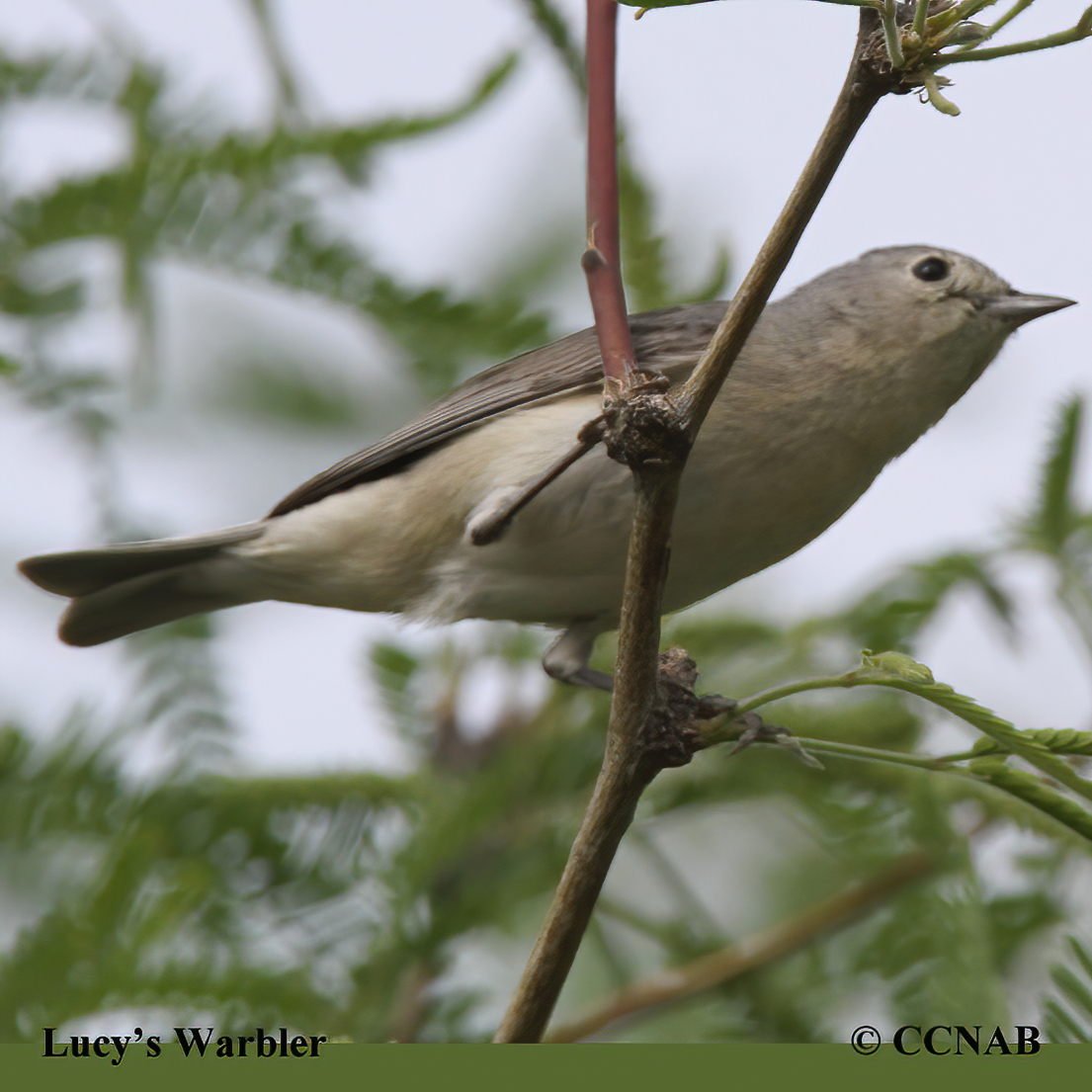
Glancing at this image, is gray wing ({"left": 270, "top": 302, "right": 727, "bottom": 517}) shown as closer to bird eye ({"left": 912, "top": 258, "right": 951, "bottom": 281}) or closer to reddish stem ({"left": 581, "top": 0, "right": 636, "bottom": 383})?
bird eye ({"left": 912, "top": 258, "right": 951, "bottom": 281})

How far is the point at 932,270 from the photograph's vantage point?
13.5 feet

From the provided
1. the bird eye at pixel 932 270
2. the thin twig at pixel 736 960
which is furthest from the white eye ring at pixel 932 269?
the thin twig at pixel 736 960

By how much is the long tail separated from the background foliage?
1.91ft

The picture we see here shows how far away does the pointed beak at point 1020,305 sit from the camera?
3.86 m

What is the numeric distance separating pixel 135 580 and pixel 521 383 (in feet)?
4.74

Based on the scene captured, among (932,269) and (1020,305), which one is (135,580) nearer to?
(932,269)

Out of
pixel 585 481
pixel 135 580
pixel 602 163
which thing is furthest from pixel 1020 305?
pixel 135 580

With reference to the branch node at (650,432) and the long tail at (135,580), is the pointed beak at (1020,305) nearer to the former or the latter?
the branch node at (650,432)

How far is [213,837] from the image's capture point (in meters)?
3.21

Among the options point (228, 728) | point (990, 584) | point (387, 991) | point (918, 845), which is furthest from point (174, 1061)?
point (990, 584)

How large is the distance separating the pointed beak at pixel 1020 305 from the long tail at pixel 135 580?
7.83 feet

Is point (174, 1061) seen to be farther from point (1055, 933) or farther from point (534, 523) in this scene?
point (1055, 933)

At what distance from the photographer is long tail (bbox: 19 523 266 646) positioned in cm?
430

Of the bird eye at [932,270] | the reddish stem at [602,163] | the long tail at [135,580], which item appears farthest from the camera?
the long tail at [135,580]
